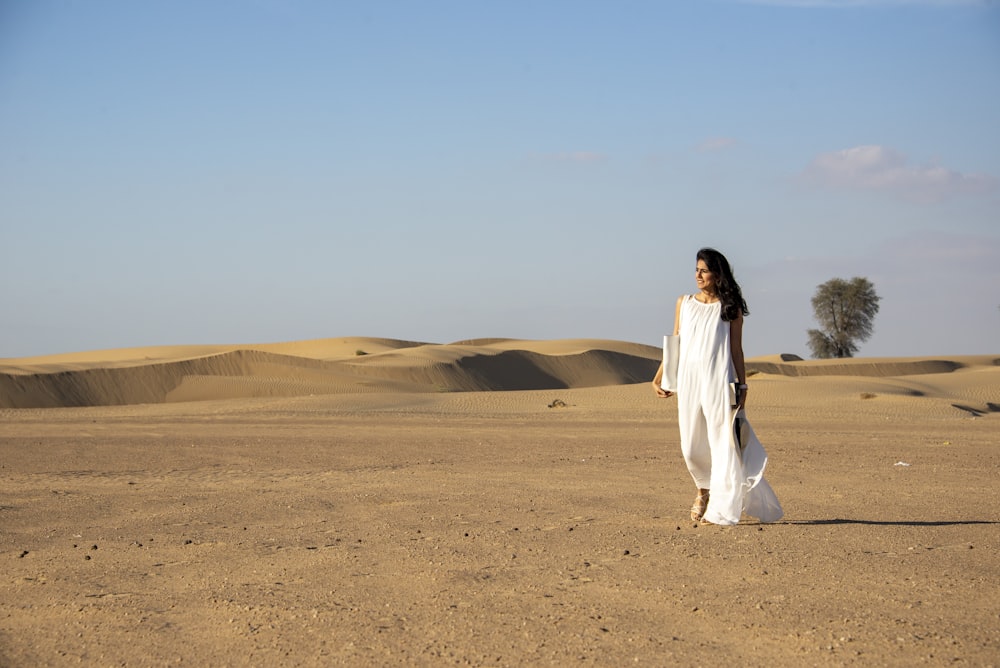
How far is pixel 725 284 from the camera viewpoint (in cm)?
830

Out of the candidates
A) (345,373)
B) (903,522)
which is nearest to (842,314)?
(345,373)

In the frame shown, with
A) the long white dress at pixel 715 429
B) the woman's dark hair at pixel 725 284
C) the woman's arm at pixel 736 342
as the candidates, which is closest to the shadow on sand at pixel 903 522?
the long white dress at pixel 715 429

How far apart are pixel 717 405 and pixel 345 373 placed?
37453 mm

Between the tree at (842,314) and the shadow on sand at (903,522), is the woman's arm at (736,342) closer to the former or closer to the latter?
the shadow on sand at (903,522)

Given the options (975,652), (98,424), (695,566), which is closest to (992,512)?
(695,566)

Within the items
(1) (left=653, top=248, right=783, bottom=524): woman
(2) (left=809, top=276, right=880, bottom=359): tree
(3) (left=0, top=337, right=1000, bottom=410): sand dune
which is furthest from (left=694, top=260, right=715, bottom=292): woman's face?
(2) (left=809, top=276, right=880, bottom=359): tree

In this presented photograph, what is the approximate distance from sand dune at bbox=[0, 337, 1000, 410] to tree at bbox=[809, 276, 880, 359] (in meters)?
3.29

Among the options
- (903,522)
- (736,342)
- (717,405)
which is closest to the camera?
(717,405)

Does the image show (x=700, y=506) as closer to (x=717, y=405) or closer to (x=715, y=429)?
(x=715, y=429)

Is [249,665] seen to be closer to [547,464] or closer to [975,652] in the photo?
[975,652]

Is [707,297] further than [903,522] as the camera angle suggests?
No

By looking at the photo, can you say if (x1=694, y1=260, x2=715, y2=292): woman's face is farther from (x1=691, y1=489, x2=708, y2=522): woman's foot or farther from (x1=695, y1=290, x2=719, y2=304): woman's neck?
(x1=691, y1=489, x2=708, y2=522): woman's foot

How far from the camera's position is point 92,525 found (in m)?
8.97

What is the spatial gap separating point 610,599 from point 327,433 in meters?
14.2
